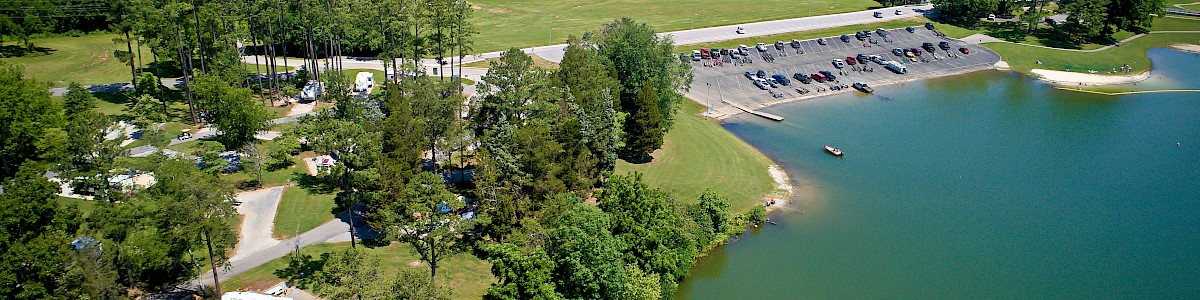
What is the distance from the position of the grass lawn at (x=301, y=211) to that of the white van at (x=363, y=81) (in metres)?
25.7

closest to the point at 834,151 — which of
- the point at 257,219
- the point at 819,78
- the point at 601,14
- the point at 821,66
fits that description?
the point at 819,78

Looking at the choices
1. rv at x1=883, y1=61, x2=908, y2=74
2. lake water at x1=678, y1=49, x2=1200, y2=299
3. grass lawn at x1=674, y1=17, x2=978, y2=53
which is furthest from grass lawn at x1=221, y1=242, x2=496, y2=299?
rv at x1=883, y1=61, x2=908, y2=74

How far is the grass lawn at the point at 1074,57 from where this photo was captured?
129 m

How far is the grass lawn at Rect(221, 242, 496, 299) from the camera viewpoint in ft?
169

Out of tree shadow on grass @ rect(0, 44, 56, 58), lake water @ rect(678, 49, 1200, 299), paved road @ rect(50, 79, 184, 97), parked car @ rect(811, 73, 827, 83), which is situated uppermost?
tree shadow on grass @ rect(0, 44, 56, 58)

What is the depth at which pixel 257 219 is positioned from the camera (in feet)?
199

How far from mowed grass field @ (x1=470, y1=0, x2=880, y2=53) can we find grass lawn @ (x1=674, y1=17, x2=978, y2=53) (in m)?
10.8

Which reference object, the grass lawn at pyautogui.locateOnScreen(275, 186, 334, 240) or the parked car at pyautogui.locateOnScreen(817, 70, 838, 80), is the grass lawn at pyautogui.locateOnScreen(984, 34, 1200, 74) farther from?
the grass lawn at pyautogui.locateOnScreen(275, 186, 334, 240)

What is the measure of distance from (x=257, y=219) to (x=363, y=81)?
33.2 m

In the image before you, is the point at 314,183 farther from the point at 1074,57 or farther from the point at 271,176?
the point at 1074,57

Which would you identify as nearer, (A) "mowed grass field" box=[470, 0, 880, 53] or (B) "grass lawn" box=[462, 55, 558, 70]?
(B) "grass lawn" box=[462, 55, 558, 70]

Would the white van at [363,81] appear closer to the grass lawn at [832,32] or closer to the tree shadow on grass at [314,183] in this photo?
the tree shadow on grass at [314,183]

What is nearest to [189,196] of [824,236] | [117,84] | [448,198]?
[448,198]

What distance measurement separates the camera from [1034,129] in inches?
3829
